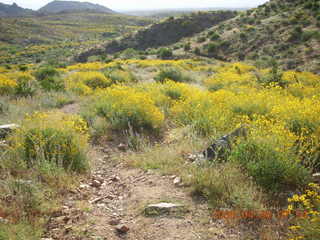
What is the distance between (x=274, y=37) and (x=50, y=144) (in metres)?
26.9

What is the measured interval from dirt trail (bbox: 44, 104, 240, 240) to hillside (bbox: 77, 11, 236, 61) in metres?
39.4

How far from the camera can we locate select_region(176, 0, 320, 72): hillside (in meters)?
20.9

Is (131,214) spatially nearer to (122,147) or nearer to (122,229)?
(122,229)

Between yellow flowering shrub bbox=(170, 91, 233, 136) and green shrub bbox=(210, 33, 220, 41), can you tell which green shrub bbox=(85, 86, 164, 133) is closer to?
yellow flowering shrub bbox=(170, 91, 233, 136)

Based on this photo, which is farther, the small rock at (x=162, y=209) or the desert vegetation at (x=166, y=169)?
the small rock at (x=162, y=209)

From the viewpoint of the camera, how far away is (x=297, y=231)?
2.45 m

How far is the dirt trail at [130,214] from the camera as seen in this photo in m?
2.76

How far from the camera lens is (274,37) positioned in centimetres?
2544

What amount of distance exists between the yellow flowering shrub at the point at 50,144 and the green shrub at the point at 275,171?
8.98ft

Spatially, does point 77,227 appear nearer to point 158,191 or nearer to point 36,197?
point 36,197

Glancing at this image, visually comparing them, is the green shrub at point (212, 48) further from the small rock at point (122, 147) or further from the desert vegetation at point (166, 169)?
the small rock at point (122, 147)

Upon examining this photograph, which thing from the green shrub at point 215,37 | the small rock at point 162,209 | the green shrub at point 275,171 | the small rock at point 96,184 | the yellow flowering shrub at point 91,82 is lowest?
the small rock at point 96,184
